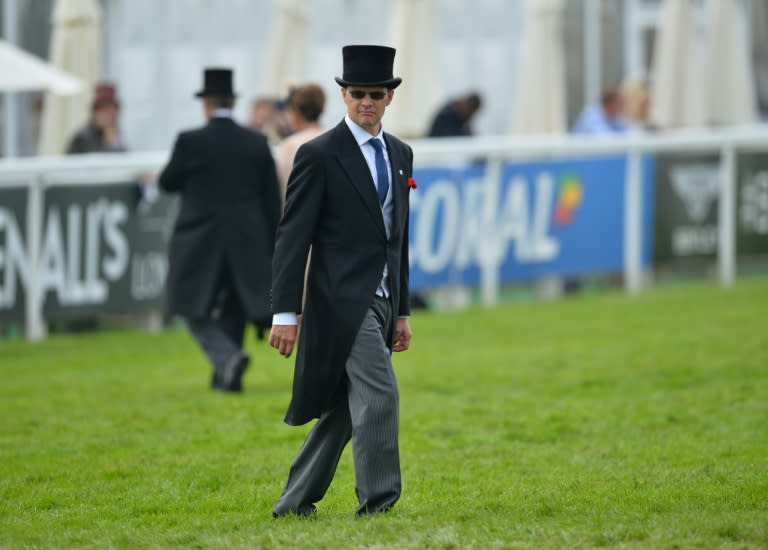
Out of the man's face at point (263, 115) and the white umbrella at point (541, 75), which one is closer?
the man's face at point (263, 115)

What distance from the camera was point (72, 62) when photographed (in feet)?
60.4

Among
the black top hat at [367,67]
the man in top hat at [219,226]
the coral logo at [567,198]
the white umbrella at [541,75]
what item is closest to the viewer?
the black top hat at [367,67]

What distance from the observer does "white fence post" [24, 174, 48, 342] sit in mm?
14211

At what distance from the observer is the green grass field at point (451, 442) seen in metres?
6.63

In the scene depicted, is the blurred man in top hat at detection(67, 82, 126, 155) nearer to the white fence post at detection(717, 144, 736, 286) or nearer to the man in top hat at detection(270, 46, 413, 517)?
the white fence post at detection(717, 144, 736, 286)

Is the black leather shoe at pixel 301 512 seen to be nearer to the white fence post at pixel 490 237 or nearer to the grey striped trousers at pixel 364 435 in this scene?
the grey striped trousers at pixel 364 435

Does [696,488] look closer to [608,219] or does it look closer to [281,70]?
[608,219]

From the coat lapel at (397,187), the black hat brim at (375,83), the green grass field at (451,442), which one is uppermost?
the black hat brim at (375,83)

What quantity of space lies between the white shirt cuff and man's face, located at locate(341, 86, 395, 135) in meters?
0.79

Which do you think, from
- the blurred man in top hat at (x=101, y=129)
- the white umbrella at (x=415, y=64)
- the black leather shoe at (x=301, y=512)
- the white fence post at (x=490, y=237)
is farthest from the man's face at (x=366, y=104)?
the white umbrella at (x=415, y=64)

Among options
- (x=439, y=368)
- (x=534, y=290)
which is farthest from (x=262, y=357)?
(x=534, y=290)

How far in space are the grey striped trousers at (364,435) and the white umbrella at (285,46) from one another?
505 inches

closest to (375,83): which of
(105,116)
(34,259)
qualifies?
(34,259)

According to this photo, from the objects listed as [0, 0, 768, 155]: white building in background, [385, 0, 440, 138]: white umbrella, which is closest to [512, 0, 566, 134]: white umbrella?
[385, 0, 440, 138]: white umbrella
